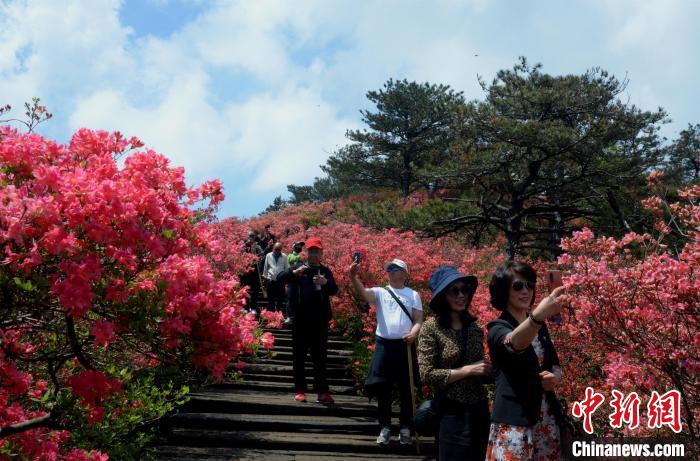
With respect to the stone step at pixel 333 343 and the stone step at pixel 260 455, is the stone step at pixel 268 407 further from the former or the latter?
the stone step at pixel 333 343

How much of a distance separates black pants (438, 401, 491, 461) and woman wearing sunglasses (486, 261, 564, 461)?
28cm

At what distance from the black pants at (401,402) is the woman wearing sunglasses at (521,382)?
2.40 metres

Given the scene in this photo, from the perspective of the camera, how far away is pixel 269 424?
6207 mm

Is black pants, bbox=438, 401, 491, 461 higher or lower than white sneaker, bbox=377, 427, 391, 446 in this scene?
higher

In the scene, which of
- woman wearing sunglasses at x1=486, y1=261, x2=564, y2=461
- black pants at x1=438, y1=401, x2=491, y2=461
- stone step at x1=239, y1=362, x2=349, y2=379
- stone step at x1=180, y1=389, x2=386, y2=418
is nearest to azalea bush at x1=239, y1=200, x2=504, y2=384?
stone step at x1=239, y1=362, x2=349, y2=379

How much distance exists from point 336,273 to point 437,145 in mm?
16624

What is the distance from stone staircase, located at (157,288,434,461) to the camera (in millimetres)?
5504

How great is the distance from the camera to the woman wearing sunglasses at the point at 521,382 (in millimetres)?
2746

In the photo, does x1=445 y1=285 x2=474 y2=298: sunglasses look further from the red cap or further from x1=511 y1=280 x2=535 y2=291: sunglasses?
the red cap

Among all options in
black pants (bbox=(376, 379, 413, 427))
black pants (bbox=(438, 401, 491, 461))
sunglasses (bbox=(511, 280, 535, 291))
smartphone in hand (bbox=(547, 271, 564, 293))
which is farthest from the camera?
black pants (bbox=(376, 379, 413, 427))

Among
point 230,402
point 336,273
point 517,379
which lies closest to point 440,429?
point 517,379

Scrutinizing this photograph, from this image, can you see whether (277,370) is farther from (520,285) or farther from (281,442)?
(520,285)

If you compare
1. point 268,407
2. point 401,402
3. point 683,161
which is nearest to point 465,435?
point 401,402

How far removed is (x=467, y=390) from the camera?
10.6 feet
